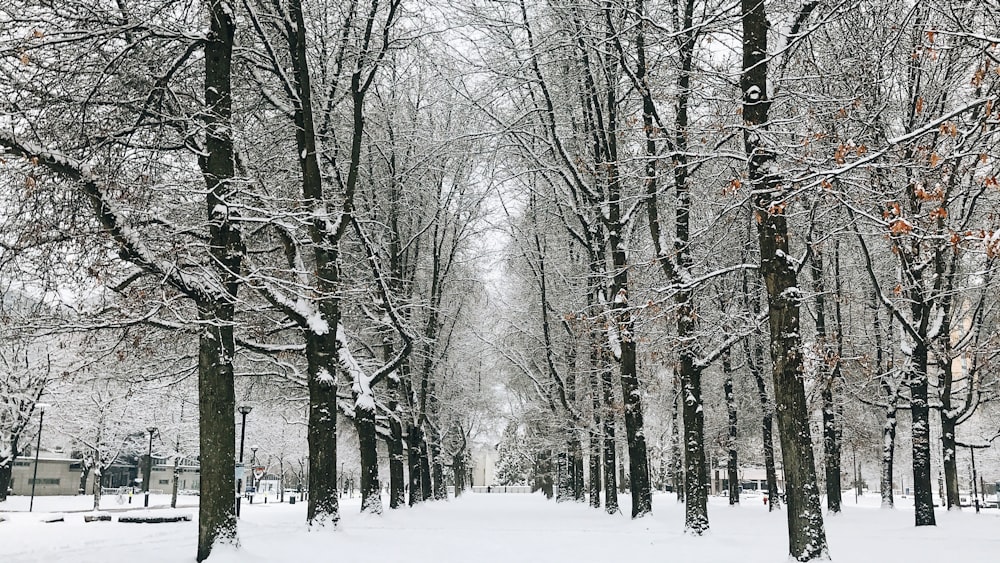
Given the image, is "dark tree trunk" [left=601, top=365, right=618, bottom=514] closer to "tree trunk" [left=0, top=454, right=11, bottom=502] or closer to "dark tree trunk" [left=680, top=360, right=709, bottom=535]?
"dark tree trunk" [left=680, top=360, right=709, bottom=535]

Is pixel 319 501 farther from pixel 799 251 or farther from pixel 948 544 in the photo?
pixel 799 251

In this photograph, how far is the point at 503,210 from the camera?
103 feet

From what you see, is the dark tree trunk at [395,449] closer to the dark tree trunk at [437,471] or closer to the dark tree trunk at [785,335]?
the dark tree trunk at [437,471]

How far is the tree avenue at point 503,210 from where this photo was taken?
10258mm

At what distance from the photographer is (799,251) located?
2294cm

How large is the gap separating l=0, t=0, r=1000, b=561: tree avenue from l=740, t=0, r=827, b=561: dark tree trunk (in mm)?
42

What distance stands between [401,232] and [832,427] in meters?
16.0

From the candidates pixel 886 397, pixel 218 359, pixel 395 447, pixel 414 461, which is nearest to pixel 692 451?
pixel 218 359

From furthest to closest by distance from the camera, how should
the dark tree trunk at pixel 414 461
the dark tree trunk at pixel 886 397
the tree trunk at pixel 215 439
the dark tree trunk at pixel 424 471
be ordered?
the dark tree trunk at pixel 424 471, the dark tree trunk at pixel 414 461, the dark tree trunk at pixel 886 397, the tree trunk at pixel 215 439

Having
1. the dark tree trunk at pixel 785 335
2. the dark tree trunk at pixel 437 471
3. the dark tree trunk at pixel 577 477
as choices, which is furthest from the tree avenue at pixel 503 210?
the dark tree trunk at pixel 437 471

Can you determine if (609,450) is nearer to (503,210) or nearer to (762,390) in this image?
(762,390)

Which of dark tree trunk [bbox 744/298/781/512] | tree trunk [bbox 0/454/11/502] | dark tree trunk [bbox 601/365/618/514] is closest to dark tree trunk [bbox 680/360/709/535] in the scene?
dark tree trunk [bbox 601/365/618/514]

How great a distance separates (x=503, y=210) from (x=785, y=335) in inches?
856

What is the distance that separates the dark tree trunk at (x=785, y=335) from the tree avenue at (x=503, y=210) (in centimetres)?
4
